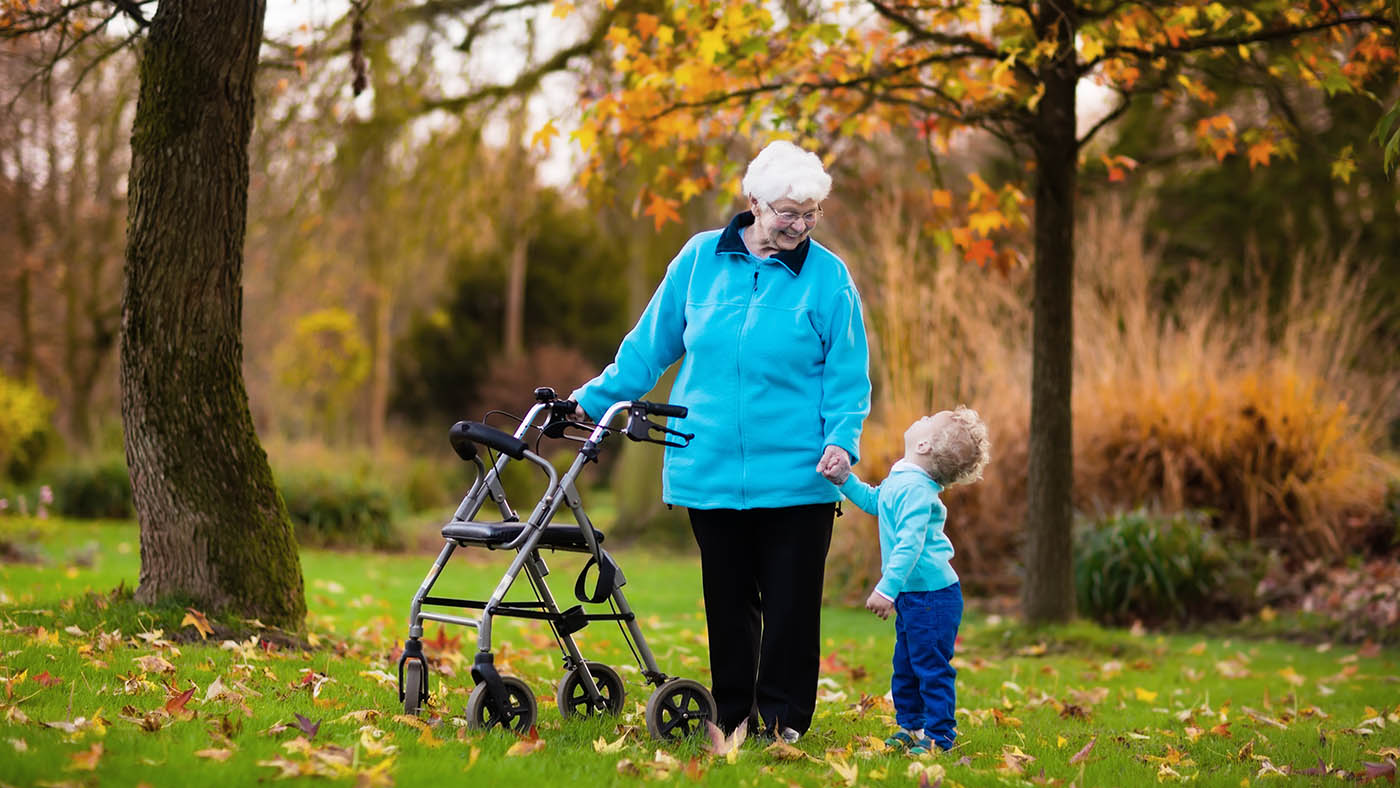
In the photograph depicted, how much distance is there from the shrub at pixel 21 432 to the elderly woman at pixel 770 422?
14.1 meters

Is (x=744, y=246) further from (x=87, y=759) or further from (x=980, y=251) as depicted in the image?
(x=980, y=251)

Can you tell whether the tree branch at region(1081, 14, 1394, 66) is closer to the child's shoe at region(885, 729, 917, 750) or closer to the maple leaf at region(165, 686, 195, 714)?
the child's shoe at region(885, 729, 917, 750)

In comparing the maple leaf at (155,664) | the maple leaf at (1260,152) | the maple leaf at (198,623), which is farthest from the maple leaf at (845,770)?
the maple leaf at (1260,152)

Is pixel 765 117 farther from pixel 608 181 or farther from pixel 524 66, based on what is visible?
pixel 524 66

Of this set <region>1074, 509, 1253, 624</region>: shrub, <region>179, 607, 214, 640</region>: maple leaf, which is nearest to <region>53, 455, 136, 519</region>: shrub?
<region>179, 607, 214, 640</region>: maple leaf

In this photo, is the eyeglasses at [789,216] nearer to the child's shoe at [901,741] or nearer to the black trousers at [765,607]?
the black trousers at [765,607]

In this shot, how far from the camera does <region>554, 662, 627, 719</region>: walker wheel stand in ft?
14.0

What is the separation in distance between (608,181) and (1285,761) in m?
5.08

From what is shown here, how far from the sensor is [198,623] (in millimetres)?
5219

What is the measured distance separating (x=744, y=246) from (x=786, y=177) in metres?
0.28

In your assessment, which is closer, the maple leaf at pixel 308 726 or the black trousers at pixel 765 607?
the maple leaf at pixel 308 726

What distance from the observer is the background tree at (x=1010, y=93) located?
6965 millimetres

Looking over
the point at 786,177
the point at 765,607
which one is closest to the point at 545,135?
the point at 786,177

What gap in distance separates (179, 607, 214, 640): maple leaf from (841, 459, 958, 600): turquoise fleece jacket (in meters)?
2.76
